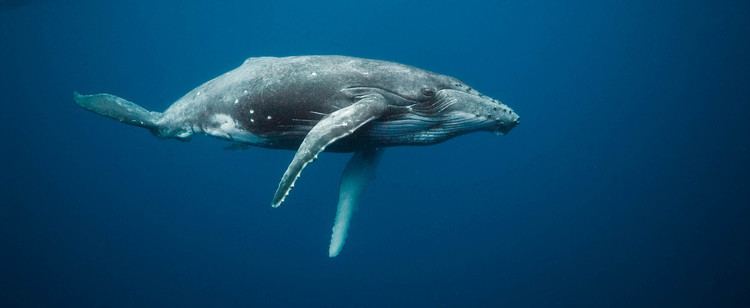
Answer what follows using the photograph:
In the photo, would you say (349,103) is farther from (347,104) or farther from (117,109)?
(117,109)

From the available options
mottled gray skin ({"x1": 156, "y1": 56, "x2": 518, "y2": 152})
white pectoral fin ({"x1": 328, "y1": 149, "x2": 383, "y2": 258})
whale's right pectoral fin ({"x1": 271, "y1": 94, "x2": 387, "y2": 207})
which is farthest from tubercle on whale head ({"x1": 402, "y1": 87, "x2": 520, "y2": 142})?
white pectoral fin ({"x1": 328, "y1": 149, "x2": 383, "y2": 258})

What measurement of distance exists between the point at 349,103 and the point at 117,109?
14.1 feet

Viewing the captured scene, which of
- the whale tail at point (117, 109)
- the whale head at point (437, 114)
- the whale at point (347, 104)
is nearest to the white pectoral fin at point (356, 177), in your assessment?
the whale at point (347, 104)

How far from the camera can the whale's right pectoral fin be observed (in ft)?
14.6

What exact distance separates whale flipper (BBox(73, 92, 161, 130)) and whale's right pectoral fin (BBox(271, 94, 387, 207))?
13.2 ft

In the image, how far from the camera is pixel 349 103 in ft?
18.1

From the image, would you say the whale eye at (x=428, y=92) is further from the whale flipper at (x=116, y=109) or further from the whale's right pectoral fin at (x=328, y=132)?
the whale flipper at (x=116, y=109)

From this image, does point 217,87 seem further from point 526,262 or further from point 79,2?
point 79,2

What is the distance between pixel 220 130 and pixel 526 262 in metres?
23.0

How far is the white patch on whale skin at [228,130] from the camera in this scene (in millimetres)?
6207

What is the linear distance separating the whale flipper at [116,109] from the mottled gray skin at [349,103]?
1.84 meters

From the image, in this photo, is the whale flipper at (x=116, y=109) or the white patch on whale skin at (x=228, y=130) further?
the whale flipper at (x=116, y=109)

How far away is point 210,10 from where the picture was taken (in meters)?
47.9

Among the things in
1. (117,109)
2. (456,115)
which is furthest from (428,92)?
(117,109)
